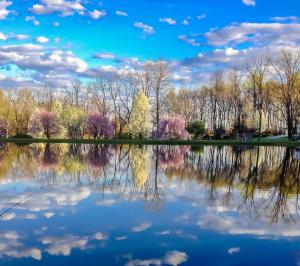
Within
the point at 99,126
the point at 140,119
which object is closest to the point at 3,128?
the point at 99,126

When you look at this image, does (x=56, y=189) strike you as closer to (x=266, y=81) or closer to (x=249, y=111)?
(x=266, y=81)

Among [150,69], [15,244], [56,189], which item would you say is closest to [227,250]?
[15,244]

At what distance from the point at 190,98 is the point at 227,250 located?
299 ft

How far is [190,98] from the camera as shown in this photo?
99.2 meters

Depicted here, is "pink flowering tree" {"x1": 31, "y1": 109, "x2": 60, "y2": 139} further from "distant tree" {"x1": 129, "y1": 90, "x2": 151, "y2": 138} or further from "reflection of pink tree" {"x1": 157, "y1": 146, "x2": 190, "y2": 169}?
Answer: "reflection of pink tree" {"x1": 157, "y1": 146, "x2": 190, "y2": 169}

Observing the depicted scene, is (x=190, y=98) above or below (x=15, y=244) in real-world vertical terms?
Answer: above

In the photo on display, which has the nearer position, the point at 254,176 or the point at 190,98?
the point at 254,176

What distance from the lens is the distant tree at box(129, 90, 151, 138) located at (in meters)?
68.6

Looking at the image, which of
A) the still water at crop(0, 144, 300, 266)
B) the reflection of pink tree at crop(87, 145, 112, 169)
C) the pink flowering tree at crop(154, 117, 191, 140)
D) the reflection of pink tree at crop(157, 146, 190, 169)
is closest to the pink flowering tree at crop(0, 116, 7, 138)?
the pink flowering tree at crop(154, 117, 191, 140)

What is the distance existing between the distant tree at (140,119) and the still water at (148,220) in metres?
48.1

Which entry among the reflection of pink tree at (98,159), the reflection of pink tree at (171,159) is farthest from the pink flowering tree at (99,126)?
the reflection of pink tree at (171,159)

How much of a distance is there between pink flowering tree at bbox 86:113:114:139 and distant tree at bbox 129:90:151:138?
5351 millimetres

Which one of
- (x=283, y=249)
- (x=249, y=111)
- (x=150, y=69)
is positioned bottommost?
(x=283, y=249)

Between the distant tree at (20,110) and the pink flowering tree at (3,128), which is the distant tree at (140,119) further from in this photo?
the pink flowering tree at (3,128)
